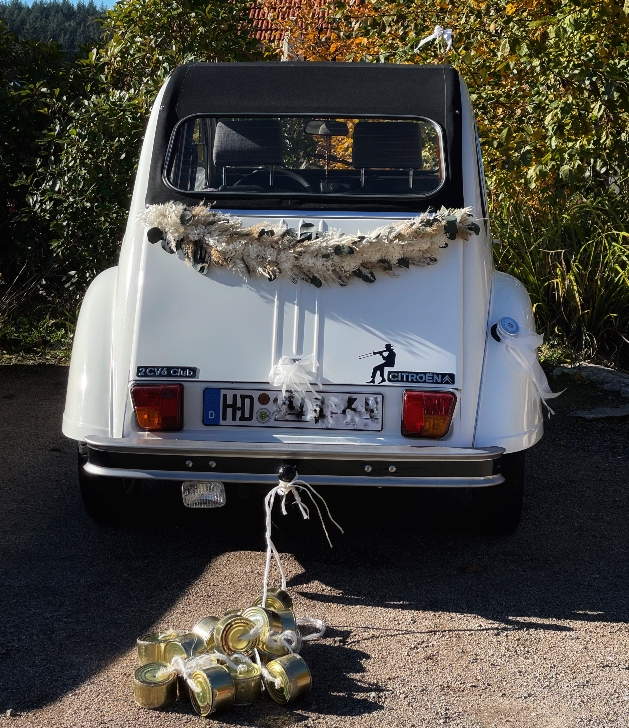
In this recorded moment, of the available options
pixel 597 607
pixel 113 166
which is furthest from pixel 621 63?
pixel 597 607

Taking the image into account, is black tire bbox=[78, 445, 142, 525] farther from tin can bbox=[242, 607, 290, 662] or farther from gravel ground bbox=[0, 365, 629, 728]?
tin can bbox=[242, 607, 290, 662]

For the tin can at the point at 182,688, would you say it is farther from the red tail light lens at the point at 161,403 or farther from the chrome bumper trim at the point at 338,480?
the red tail light lens at the point at 161,403

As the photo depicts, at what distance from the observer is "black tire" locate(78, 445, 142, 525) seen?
4465 millimetres

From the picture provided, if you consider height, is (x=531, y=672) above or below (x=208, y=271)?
below

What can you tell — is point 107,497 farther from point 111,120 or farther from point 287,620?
point 111,120

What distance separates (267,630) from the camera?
3.34 metres

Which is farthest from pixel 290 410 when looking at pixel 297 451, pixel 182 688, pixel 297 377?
pixel 182 688

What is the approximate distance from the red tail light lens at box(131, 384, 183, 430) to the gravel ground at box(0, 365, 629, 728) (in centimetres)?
71

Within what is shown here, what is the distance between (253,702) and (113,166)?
6428mm

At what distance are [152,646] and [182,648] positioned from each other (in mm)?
116

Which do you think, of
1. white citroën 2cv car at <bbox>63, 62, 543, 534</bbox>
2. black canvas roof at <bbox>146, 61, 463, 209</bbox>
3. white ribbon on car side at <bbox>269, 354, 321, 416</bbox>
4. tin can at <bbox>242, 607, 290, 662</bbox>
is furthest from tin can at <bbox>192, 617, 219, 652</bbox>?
black canvas roof at <bbox>146, 61, 463, 209</bbox>

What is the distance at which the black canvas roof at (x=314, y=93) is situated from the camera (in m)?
4.79

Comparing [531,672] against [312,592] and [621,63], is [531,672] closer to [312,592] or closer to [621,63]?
[312,592]

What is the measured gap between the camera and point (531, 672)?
340cm
